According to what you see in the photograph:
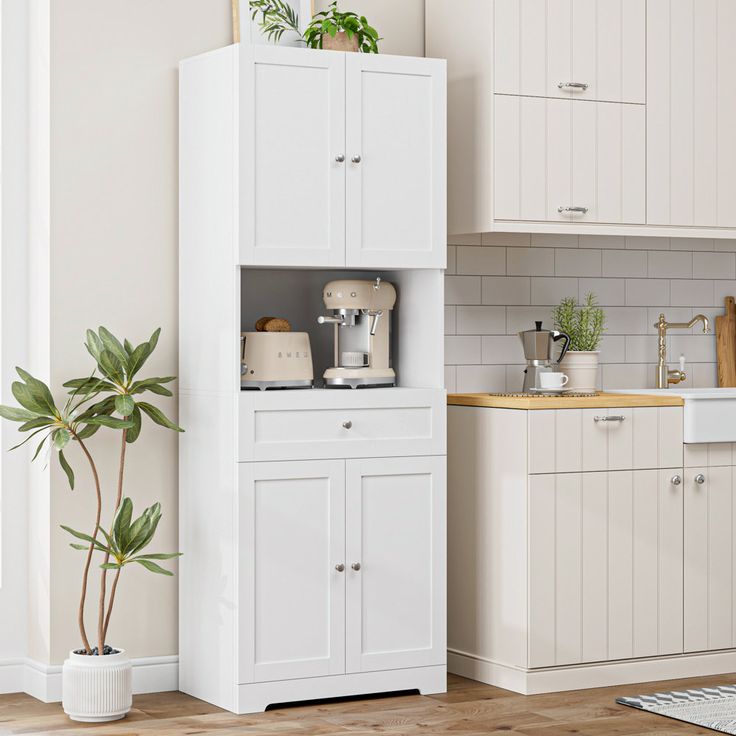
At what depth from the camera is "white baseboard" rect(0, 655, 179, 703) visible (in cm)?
400

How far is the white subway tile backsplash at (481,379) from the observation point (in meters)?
4.61

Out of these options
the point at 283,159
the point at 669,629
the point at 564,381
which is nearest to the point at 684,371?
the point at 564,381

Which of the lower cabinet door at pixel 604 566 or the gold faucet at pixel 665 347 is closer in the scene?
the lower cabinet door at pixel 604 566

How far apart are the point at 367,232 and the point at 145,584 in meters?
1.31

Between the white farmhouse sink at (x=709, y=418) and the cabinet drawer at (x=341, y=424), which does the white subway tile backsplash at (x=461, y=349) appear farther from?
the white farmhouse sink at (x=709, y=418)

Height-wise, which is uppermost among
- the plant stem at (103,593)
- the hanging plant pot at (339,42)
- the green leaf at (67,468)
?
the hanging plant pot at (339,42)

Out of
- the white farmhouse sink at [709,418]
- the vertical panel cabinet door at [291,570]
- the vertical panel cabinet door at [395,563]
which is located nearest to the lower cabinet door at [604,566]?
the white farmhouse sink at [709,418]

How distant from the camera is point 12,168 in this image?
4.12 metres

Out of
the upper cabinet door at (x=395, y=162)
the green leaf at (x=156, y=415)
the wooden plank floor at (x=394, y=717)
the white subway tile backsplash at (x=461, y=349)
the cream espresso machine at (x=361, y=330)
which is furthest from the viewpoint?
the white subway tile backsplash at (x=461, y=349)

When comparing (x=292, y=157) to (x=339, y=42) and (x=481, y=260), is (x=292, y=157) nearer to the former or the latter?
(x=339, y=42)

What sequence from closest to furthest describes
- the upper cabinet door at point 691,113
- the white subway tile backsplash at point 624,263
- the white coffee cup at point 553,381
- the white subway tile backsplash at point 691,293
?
the white coffee cup at point 553,381
the upper cabinet door at point 691,113
the white subway tile backsplash at point 624,263
the white subway tile backsplash at point 691,293

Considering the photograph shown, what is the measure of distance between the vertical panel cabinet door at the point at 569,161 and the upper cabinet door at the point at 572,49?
0.05 m

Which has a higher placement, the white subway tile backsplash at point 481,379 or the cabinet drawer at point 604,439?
the white subway tile backsplash at point 481,379

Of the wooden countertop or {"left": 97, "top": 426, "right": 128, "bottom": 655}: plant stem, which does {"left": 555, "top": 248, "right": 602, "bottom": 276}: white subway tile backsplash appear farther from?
{"left": 97, "top": 426, "right": 128, "bottom": 655}: plant stem
